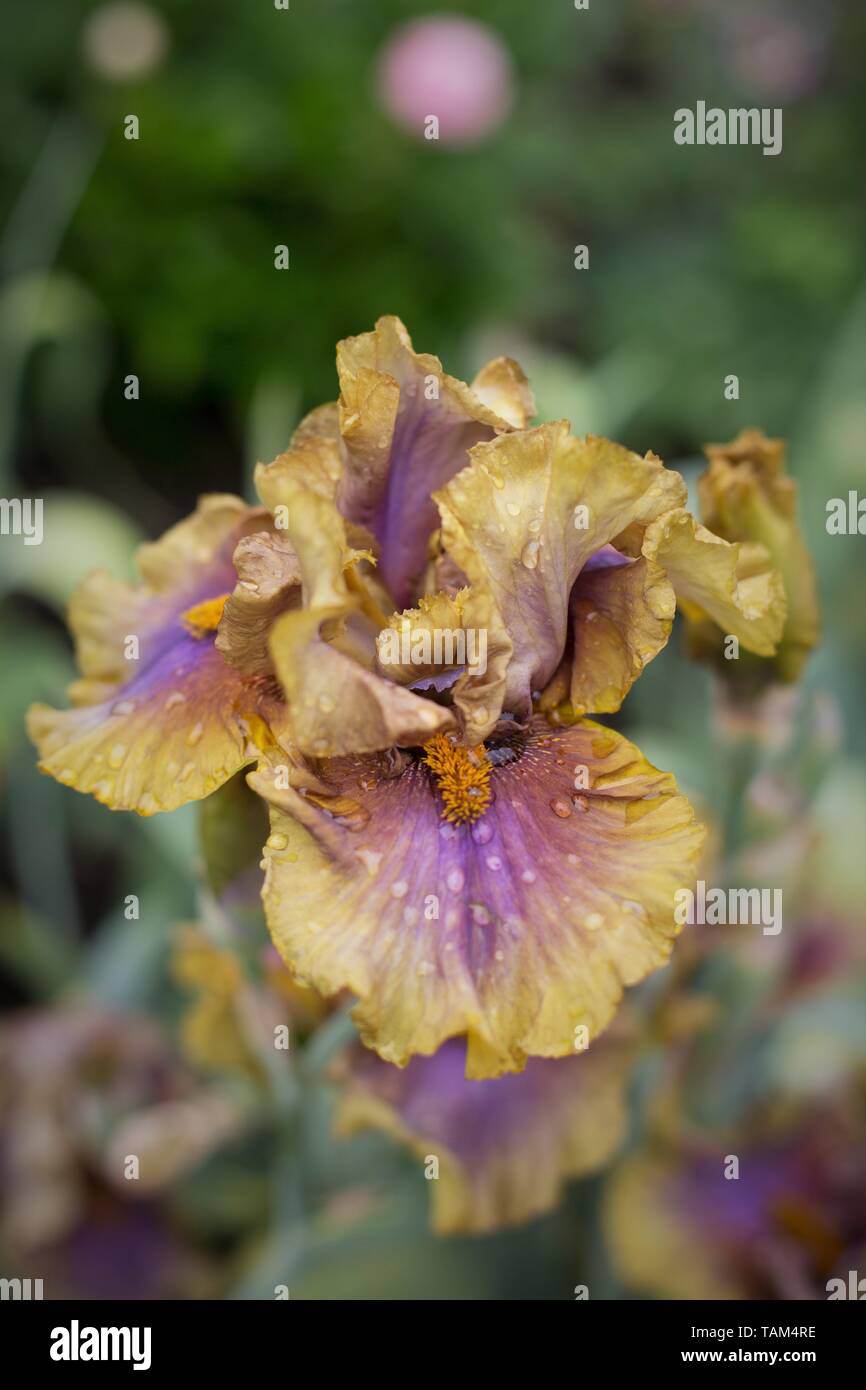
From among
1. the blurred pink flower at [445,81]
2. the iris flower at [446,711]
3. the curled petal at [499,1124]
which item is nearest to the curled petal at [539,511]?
the iris flower at [446,711]

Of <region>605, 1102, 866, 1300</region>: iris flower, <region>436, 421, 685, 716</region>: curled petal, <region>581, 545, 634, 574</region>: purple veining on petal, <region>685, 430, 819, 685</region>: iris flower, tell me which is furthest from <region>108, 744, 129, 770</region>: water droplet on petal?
<region>605, 1102, 866, 1300</region>: iris flower

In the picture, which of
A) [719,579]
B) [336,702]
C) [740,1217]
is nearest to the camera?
[336,702]

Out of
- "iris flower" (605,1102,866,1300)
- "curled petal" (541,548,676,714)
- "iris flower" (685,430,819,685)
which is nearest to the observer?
"curled petal" (541,548,676,714)

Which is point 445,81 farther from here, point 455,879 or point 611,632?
point 455,879

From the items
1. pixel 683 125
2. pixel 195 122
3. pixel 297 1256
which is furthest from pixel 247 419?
pixel 297 1256

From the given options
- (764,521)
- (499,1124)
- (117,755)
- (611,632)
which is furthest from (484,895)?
(499,1124)

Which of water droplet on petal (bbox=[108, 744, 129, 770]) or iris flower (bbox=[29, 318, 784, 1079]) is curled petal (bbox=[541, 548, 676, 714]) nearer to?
iris flower (bbox=[29, 318, 784, 1079])
